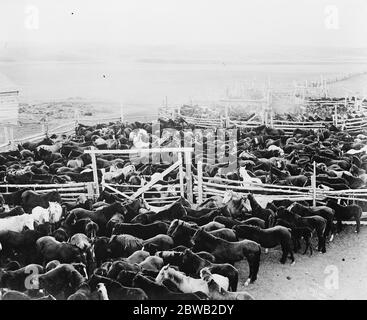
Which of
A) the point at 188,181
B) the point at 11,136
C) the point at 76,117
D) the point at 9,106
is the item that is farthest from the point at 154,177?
the point at 11,136

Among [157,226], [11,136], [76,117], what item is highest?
[76,117]

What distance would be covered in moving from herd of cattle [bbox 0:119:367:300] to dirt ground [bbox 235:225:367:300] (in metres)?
0.14

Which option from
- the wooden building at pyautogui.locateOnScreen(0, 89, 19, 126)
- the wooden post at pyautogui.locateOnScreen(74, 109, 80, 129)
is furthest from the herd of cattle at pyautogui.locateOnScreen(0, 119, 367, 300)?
the wooden building at pyautogui.locateOnScreen(0, 89, 19, 126)

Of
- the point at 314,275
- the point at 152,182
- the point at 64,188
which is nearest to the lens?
the point at 314,275

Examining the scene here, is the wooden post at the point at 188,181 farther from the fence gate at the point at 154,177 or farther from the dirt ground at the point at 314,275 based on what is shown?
the dirt ground at the point at 314,275

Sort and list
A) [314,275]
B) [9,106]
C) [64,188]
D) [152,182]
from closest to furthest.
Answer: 1. [314,275]
2. [152,182]
3. [64,188]
4. [9,106]

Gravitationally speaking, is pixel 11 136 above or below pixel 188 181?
above

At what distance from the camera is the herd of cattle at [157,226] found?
4.68 m

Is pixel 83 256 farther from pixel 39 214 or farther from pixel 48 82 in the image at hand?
pixel 48 82

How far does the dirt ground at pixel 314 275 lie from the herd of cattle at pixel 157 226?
0.14 metres

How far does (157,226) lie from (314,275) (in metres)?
1.78

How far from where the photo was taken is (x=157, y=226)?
17.7 feet

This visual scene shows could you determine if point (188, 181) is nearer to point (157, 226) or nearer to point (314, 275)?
point (157, 226)

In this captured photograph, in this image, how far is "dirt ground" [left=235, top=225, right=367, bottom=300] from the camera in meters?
4.93
